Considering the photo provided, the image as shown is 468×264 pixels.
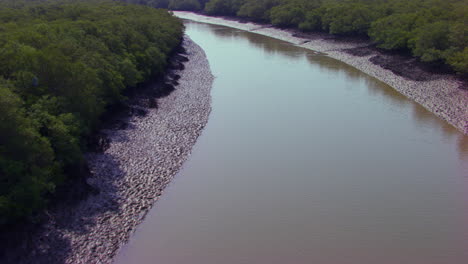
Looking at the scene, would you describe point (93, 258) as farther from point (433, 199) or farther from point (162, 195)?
point (433, 199)

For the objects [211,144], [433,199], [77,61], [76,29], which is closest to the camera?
[433,199]

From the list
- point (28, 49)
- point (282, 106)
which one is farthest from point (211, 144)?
point (28, 49)

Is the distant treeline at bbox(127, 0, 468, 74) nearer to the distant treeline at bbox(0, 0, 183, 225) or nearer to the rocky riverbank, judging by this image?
the rocky riverbank

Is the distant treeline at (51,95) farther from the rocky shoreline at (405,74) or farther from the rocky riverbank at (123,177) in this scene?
the rocky shoreline at (405,74)

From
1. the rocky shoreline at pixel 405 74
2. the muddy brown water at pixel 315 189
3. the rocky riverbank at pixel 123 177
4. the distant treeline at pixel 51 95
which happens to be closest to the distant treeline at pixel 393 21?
the rocky shoreline at pixel 405 74

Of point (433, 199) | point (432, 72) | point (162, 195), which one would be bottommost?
point (162, 195)

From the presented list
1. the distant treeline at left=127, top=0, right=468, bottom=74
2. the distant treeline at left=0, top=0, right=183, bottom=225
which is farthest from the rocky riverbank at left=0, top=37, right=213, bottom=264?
the distant treeline at left=127, top=0, right=468, bottom=74

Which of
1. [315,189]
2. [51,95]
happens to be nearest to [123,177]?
[51,95]

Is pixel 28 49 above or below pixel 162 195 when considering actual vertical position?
above
